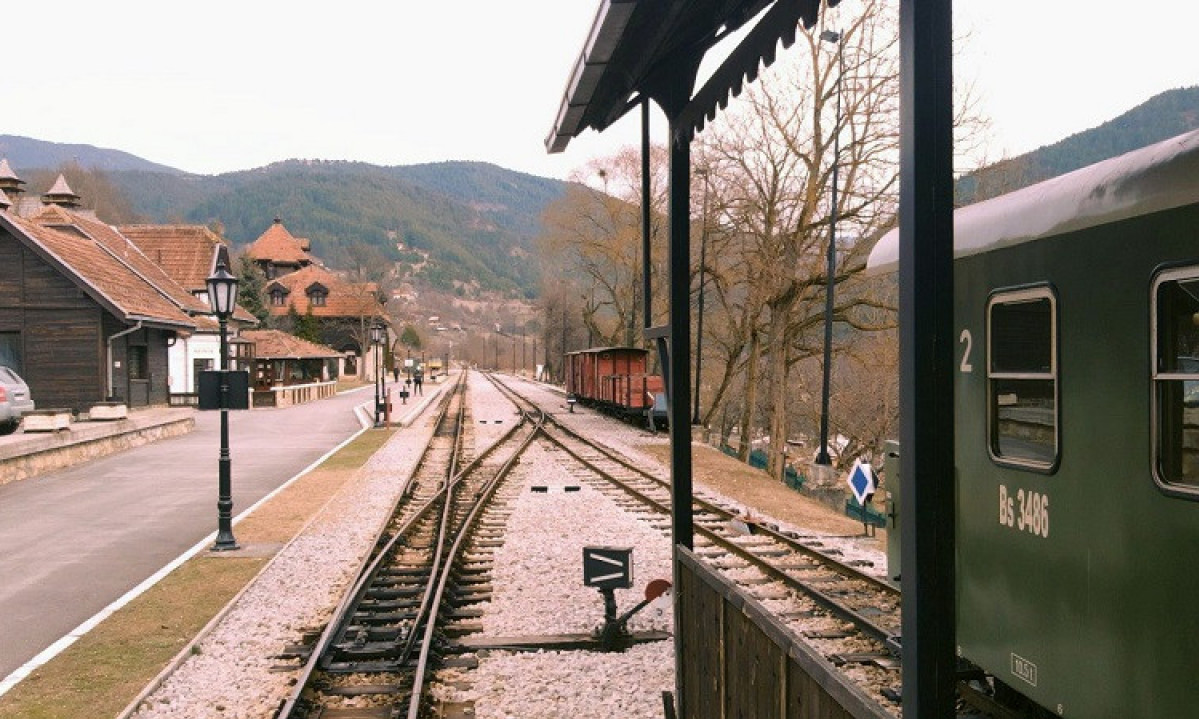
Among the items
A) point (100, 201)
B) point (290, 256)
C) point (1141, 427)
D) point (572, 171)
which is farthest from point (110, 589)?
point (100, 201)

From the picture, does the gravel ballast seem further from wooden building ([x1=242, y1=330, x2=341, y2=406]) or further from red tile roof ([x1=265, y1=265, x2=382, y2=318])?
red tile roof ([x1=265, y1=265, x2=382, y2=318])

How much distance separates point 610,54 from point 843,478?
107 ft

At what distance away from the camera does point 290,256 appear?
105688 mm

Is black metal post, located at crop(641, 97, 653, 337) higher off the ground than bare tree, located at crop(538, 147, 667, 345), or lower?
lower

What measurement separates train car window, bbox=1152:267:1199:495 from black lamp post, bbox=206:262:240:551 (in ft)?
36.3

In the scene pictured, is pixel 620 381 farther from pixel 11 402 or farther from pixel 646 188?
pixel 646 188

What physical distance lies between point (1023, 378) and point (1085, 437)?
659mm

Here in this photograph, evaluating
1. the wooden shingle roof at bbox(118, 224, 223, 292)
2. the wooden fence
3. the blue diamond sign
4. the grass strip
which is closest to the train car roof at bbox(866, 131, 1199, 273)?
the wooden fence

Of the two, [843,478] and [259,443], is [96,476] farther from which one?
[843,478]

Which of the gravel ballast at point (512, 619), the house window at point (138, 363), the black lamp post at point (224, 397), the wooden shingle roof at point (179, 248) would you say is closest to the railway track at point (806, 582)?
the gravel ballast at point (512, 619)

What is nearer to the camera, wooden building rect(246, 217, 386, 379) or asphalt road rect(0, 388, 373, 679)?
asphalt road rect(0, 388, 373, 679)

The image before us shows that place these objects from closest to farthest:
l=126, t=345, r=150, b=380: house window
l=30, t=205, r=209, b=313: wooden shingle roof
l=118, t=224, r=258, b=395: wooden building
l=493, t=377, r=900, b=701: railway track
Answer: l=493, t=377, r=900, b=701: railway track, l=126, t=345, r=150, b=380: house window, l=30, t=205, r=209, b=313: wooden shingle roof, l=118, t=224, r=258, b=395: wooden building

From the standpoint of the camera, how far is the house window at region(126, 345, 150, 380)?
1314 inches

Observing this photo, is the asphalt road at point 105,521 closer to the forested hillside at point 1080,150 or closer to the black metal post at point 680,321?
the black metal post at point 680,321
